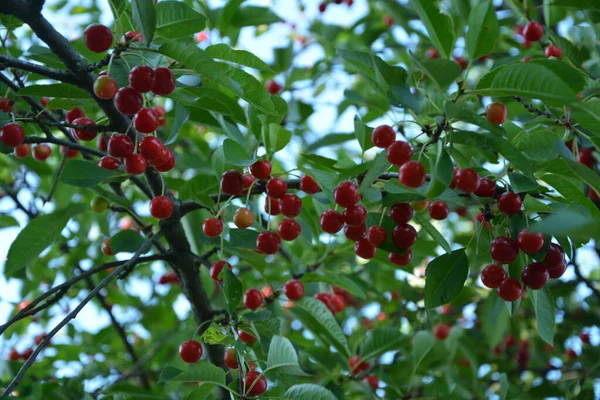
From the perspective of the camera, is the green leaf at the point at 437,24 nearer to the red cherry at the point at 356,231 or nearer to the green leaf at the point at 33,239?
the red cherry at the point at 356,231

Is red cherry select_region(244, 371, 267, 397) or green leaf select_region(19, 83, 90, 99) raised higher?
green leaf select_region(19, 83, 90, 99)

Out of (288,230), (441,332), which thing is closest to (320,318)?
(288,230)

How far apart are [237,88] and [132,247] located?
2.73ft

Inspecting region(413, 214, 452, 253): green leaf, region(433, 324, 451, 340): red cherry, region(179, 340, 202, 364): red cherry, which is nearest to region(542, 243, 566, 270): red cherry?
region(413, 214, 452, 253): green leaf

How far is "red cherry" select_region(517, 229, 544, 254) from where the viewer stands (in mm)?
1542

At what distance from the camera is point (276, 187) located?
5.98ft

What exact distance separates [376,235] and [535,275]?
44cm

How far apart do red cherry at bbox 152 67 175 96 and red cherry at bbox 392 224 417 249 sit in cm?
75

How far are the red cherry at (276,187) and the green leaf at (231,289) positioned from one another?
0.88 feet

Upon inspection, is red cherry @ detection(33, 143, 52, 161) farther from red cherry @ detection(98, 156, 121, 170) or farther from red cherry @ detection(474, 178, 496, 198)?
red cherry @ detection(474, 178, 496, 198)

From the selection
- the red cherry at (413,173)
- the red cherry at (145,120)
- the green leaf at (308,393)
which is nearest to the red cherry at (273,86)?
the red cherry at (145,120)

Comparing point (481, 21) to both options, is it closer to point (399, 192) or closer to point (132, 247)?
point (399, 192)

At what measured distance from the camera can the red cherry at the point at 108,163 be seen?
6.03 feet

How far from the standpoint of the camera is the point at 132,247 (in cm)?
211
